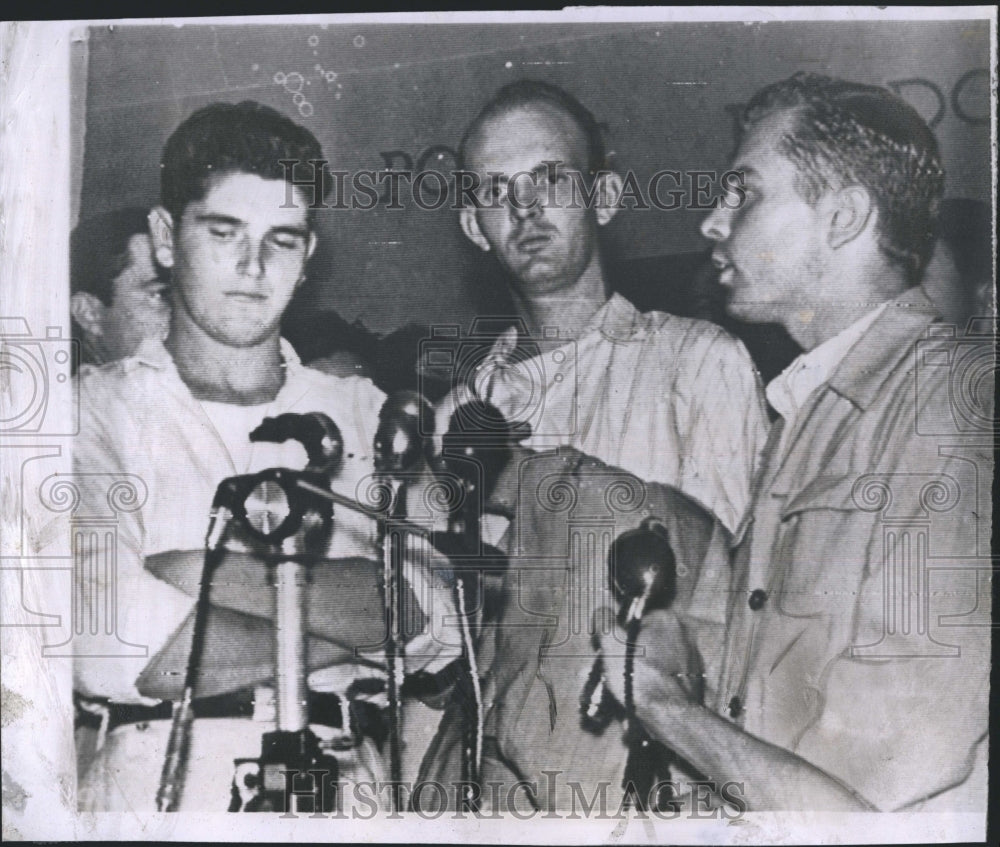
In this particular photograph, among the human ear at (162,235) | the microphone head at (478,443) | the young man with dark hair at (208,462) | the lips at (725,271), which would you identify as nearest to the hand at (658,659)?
the microphone head at (478,443)

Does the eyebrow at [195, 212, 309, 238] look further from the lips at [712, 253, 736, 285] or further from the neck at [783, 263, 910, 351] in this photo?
the neck at [783, 263, 910, 351]

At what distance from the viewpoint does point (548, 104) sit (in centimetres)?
225

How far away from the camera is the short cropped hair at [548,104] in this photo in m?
2.25

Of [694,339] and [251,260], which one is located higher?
[251,260]

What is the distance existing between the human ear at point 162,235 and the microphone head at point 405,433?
0.61m

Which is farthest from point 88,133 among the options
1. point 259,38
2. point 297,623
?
point 297,623

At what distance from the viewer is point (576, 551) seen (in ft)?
7.36

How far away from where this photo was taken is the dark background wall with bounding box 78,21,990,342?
225cm

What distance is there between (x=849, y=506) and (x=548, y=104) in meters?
1.16

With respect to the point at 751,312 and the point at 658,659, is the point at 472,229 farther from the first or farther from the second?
the point at 658,659

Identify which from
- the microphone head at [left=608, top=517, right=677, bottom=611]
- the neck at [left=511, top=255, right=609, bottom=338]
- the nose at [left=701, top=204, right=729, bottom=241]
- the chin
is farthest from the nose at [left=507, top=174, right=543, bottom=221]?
the microphone head at [left=608, top=517, right=677, bottom=611]

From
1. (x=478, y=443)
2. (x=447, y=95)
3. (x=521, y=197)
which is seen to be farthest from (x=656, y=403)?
(x=447, y=95)

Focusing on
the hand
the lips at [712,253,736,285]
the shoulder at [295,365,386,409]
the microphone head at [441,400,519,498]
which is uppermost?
the lips at [712,253,736,285]

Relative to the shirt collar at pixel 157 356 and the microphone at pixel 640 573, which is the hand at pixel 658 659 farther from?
the shirt collar at pixel 157 356
